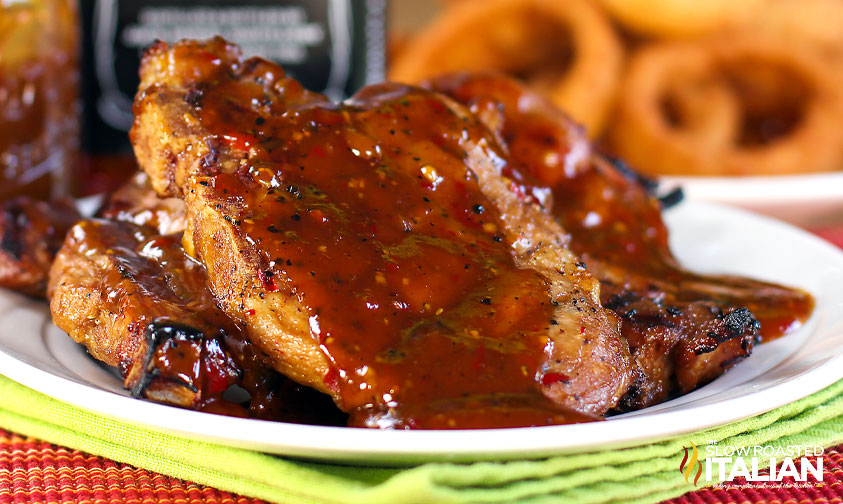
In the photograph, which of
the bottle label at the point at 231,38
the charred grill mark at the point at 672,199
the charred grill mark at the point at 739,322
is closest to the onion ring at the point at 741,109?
the bottle label at the point at 231,38

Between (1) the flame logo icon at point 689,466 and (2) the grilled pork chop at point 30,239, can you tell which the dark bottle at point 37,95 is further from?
(1) the flame logo icon at point 689,466

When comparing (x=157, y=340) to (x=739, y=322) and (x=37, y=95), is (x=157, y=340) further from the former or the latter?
(x=37, y=95)

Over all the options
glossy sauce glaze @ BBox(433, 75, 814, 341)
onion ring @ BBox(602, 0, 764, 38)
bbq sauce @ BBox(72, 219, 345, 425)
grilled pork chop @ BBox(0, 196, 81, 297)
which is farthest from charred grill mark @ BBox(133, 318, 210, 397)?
onion ring @ BBox(602, 0, 764, 38)

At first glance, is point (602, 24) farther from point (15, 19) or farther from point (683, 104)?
point (15, 19)

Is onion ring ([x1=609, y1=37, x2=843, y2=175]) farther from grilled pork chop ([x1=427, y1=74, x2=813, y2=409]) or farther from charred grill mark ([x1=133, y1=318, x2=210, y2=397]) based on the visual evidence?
charred grill mark ([x1=133, y1=318, x2=210, y2=397])

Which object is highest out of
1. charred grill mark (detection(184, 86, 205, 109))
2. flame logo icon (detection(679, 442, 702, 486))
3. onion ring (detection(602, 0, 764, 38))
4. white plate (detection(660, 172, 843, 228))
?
charred grill mark (detection(184, 86, 205, 109))

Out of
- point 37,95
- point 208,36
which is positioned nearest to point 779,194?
point 208,36

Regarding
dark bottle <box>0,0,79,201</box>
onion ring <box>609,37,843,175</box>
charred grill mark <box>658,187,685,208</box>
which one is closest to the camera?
charred grill mark <box>658,187,685,208</box>
